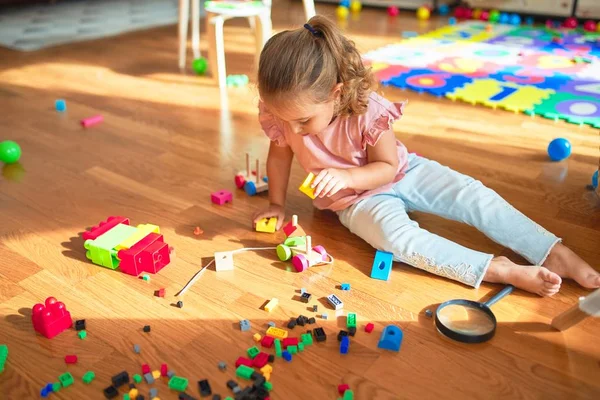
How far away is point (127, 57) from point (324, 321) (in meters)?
2.18

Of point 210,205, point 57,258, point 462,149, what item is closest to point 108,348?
point 57,258

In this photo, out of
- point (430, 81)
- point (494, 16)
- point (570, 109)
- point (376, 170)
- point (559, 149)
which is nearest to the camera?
point (376, 170)

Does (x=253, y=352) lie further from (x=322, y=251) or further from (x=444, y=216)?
(x=444, y=216)

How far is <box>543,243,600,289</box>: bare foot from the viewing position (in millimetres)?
1084

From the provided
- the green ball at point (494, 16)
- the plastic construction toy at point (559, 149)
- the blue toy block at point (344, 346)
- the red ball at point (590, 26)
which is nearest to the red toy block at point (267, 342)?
the blue toy block at point (344, 346)

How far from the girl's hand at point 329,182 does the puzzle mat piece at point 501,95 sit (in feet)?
3.61

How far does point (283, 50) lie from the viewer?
103 cm

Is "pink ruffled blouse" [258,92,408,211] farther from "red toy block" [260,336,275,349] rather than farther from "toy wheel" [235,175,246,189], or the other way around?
"red toy block" [260,336,275,349]

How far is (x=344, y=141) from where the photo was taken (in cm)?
Result: 122

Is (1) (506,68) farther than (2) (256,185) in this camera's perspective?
Yes

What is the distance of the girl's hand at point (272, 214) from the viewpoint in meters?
1.33

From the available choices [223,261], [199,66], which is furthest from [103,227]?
[199,66]

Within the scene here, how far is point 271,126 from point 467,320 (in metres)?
0.58

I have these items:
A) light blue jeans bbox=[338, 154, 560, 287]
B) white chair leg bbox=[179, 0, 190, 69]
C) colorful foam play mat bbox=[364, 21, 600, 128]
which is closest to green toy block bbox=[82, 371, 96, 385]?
light blue jeans bbox=[338, 154, 560, 287]
